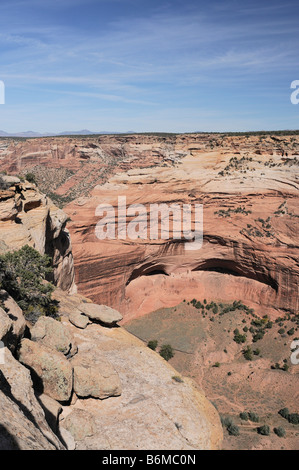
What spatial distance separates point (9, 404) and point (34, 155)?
3615 inches

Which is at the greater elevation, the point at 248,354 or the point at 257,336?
the point at 257,336

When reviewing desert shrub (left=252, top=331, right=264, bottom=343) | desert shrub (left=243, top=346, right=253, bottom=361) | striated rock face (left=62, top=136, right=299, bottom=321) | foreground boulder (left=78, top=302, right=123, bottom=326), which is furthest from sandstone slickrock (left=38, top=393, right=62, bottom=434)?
desert shrub (left=252, top=331, right=264, bottom=343)

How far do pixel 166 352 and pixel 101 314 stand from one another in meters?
14.6

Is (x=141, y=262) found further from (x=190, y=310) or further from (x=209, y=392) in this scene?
(x=209, y=392)

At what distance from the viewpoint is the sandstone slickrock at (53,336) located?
1118 centimetres

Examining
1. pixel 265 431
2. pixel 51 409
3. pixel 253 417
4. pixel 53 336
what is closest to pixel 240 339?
pixel 253 417

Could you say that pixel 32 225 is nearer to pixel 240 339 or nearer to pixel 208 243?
pixel 208 243

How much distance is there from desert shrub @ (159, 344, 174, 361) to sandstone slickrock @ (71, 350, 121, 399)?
17.4 metres

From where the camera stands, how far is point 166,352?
1074 inches

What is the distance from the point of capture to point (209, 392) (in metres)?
24.1

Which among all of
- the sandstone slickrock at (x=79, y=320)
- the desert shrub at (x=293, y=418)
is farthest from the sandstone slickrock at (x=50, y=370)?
the desert shrub at (x=293, y=418)

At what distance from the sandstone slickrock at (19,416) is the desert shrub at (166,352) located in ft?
67.8

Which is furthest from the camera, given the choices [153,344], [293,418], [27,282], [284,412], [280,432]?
[153,344]

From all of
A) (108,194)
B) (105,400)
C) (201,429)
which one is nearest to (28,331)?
(105,400)
